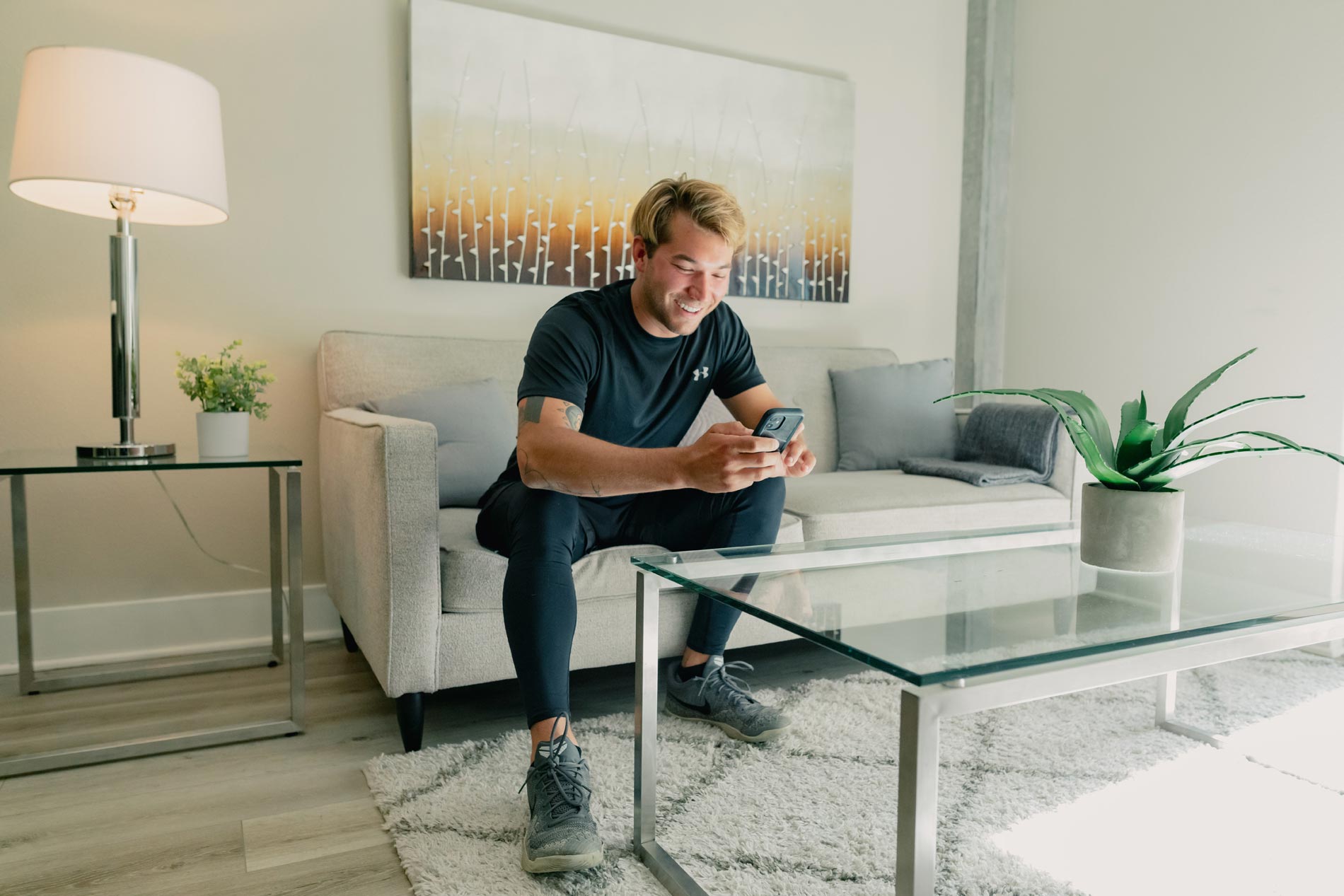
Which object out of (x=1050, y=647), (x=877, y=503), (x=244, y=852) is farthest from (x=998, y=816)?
(x=244, y=852)

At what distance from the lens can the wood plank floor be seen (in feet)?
3.84

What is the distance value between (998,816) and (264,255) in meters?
2.07

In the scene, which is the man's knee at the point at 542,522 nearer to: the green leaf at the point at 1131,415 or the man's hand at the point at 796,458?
the man's hand at the point at 796,458

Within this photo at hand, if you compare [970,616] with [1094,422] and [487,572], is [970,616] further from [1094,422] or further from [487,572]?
[487,572]

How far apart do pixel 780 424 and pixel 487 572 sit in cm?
59

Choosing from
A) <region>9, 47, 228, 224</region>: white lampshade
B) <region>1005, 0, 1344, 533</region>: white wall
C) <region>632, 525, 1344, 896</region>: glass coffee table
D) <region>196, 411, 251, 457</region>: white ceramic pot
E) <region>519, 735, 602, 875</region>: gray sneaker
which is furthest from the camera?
<region>1005, 0, 1344, 533</region>: white wall

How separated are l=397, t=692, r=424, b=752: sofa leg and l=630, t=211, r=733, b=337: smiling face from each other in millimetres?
783

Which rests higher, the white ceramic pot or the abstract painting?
the abstract painting

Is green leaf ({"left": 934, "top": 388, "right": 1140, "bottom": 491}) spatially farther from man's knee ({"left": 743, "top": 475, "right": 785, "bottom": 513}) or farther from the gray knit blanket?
the gray knit blanket

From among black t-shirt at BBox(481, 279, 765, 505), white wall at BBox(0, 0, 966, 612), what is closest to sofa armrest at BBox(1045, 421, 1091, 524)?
black t-shirt at BBox(481, 279, 765, 505)

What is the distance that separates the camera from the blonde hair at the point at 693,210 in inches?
57.2

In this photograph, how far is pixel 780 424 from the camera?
1374mm

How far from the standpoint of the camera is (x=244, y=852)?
1226mm

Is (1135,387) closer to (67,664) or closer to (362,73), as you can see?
(362,73)
